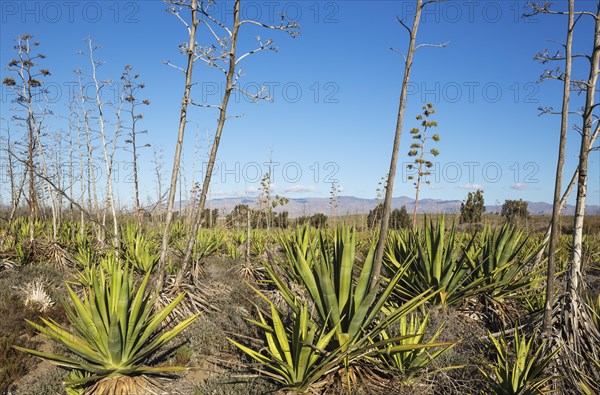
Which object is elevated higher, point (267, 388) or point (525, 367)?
point (525, 367)

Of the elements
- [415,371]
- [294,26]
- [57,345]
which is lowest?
[57,345]

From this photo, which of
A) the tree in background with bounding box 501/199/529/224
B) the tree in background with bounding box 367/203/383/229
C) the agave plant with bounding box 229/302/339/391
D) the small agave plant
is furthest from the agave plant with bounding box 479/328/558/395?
the small agave plant

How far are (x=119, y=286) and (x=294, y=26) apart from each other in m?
4.29

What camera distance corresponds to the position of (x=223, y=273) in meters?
10.1

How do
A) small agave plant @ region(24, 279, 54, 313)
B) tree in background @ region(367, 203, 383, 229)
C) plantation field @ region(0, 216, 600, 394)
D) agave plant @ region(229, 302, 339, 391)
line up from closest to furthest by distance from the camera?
1. agave plant @ region(229, 302, 339, 391)
2. plantation field @ region(0, 216, 600, 394)
3. small agave plant @ region(24, 279, 54, 313)
4. tree in background @ region(367, 203, 383, 229)

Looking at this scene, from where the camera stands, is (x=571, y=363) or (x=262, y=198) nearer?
(x=571, y=363)

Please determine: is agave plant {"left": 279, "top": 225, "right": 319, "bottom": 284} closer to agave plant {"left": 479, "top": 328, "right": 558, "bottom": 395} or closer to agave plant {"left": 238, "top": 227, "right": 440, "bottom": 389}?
agave plant {"left": 238, "top": 227, "right": 440, "bottom": 389}

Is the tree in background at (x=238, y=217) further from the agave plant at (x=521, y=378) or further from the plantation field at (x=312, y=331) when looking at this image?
the agave plant at (x=521, y=378)

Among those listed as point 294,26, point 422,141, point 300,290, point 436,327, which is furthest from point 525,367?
point 422,141

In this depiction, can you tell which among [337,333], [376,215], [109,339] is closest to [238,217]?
[109,339]

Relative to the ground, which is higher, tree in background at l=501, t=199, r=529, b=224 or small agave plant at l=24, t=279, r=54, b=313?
tree in background at l=501, t=199, r=529, b=224

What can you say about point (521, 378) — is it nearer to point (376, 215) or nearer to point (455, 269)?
point (455, 269)

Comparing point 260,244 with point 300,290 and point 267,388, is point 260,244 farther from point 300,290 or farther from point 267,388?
point 267,388

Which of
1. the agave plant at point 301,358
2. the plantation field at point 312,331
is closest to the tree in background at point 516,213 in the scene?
the plantation field at point 312,331
